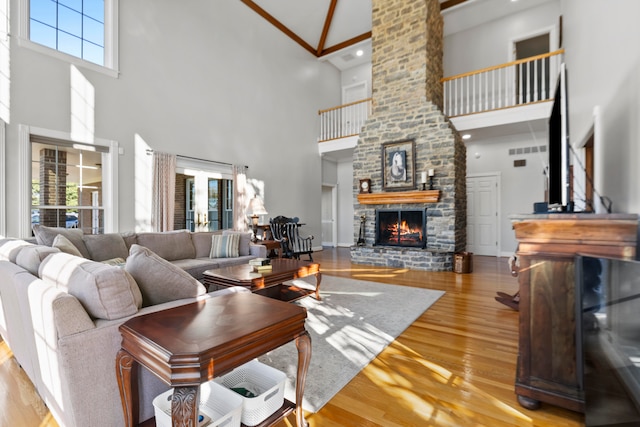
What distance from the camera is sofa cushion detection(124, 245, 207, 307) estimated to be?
152cm

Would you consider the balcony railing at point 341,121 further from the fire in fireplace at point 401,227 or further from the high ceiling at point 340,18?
the fire in fireplace at point 401,227

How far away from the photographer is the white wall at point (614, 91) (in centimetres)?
183

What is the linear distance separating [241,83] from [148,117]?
2.27m

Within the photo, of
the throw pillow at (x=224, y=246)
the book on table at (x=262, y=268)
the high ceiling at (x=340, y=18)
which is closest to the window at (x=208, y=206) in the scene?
the throw pillow at (x=224, y=246)

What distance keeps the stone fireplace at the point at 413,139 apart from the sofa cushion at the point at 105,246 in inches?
168

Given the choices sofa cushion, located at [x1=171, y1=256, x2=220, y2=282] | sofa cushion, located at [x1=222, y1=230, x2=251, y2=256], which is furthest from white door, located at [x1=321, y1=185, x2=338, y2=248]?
sofa cushion, located at [x1=171, y1=256, x2=220, y2=282]

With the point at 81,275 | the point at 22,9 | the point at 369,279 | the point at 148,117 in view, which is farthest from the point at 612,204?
the point at 22,9

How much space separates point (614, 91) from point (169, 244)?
15.8ft

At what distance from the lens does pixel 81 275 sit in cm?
A: 132

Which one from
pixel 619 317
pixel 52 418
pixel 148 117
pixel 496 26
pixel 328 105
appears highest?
pixel 496 26

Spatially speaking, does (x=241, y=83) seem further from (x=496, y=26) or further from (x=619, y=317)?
(x=619, y=317)

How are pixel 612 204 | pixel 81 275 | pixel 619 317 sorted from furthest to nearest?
pixel 612 204 → pixel 81 275 → pixel 619 317

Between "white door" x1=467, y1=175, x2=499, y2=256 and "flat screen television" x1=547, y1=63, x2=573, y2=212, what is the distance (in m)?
5.19

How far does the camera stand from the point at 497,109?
5824 millimetres
